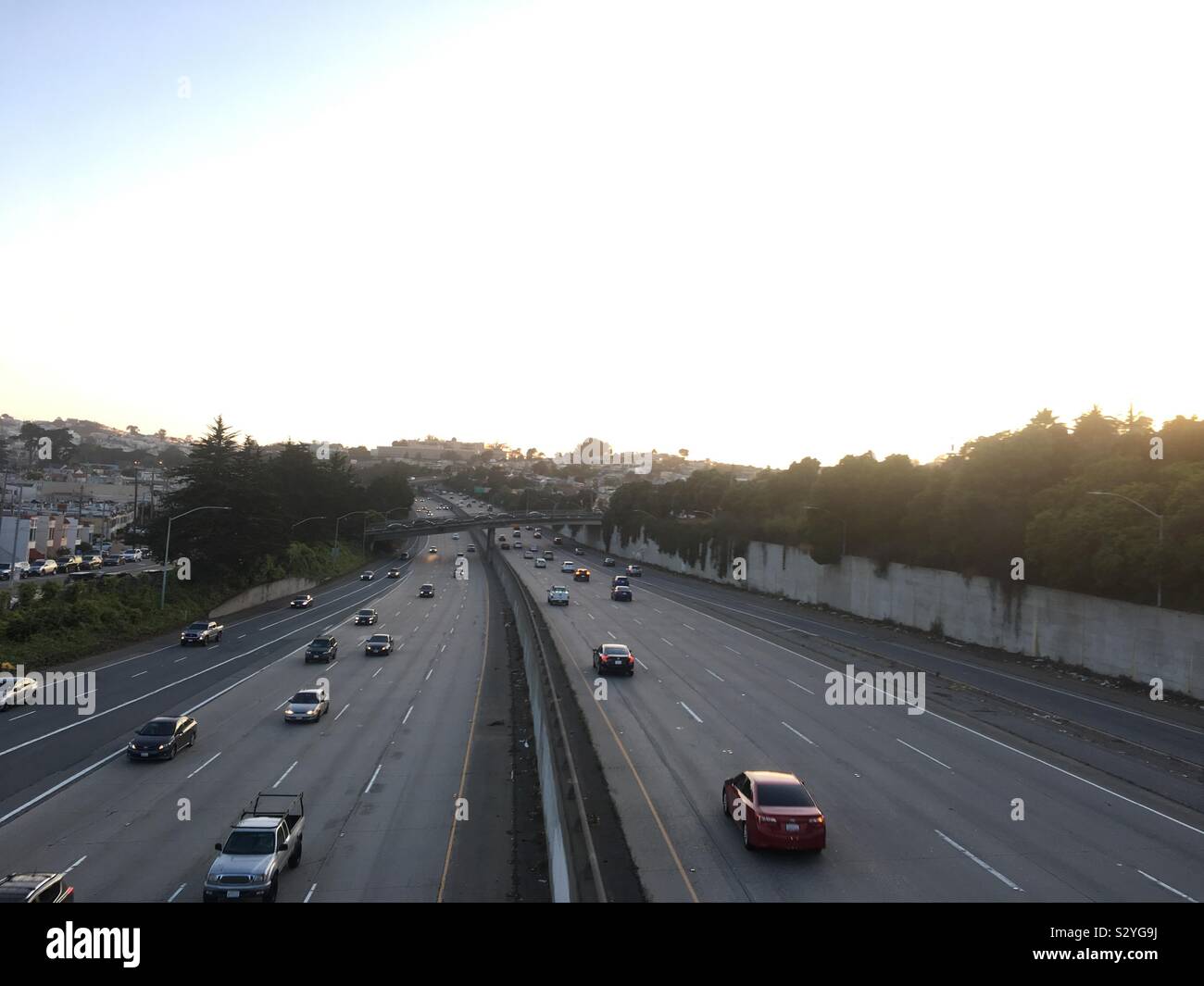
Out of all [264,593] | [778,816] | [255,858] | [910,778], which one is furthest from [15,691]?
[264,593]

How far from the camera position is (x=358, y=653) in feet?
137

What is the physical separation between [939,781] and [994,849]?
16.1 feet

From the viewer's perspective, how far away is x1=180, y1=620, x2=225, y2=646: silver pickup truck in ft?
143

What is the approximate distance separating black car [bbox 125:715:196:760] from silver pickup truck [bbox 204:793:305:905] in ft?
29.6

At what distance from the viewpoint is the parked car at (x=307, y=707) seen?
27266 mm

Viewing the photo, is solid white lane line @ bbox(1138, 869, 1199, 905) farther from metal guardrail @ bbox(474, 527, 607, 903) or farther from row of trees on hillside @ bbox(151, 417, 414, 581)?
row of trees on hillside @ bbox(151, 417, 414, 581)

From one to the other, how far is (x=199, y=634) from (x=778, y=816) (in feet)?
127

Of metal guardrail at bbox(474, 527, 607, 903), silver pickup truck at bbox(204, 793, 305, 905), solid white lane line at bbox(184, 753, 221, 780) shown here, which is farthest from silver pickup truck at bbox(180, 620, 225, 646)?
silver pickup truck at bbox(204, 793, 305, 905)

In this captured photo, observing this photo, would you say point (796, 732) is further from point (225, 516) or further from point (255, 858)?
point (225, 516)

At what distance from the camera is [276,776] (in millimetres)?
21562
